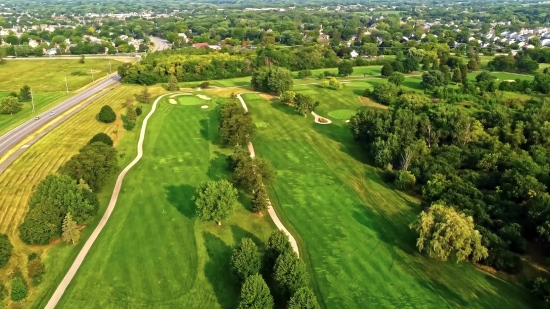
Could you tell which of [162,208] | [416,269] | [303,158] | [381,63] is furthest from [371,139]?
[381,63]

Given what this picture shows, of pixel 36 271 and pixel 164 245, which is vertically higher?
pixel 36 271

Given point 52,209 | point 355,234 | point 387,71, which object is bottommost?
point 355,234

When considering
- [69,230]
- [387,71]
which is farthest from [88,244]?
[387,71]

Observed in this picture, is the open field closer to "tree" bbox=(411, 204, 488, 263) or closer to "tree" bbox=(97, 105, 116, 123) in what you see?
"tree" bbox=(97, 105, 116, 123)

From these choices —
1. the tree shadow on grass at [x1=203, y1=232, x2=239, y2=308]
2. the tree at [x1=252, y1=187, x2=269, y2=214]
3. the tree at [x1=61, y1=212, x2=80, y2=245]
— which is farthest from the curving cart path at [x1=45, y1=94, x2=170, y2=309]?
the tree at [x1=252, y1=187, x2=269, y2=214]

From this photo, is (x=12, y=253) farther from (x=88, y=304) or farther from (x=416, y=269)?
(x=416, y=269)

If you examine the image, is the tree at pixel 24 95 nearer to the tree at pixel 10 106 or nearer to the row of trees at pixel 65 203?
the tree at pixel 10 106

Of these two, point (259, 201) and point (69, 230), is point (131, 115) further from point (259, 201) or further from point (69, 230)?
point (259, 201)
